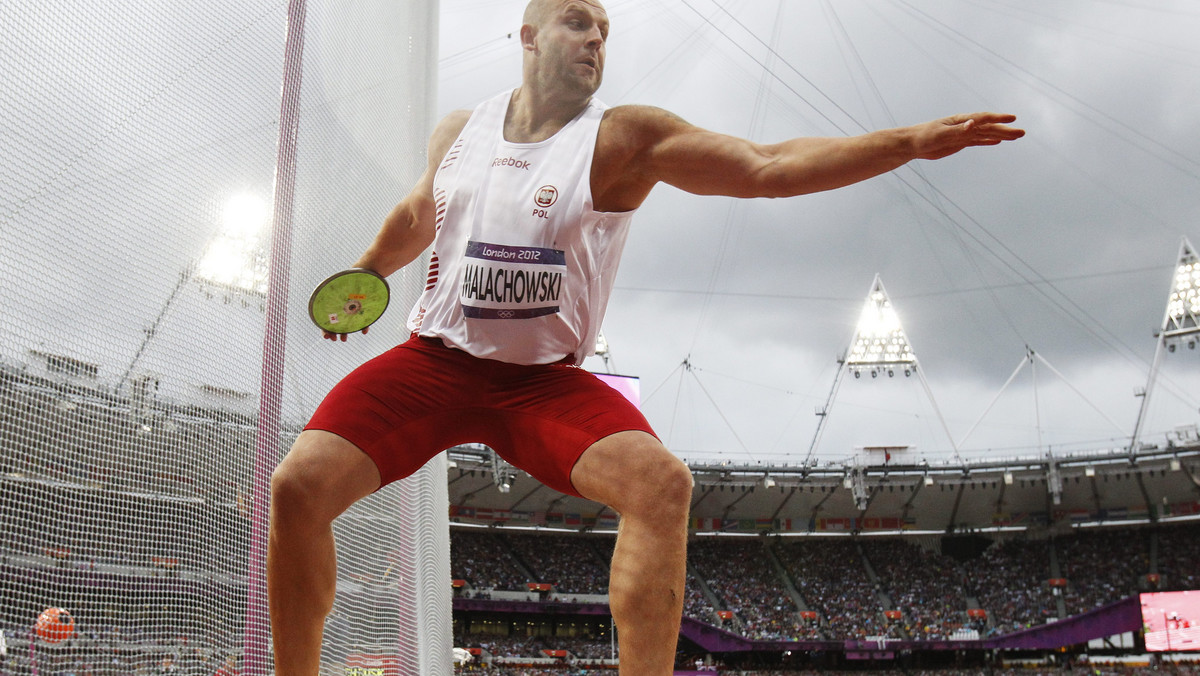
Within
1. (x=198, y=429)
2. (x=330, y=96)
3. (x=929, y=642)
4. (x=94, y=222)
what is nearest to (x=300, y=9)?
(x=330, y=96)

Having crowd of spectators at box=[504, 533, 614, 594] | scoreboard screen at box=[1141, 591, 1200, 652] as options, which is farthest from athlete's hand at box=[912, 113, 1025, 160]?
scoreboard screen at box=[1141, 591, 1200, 652]

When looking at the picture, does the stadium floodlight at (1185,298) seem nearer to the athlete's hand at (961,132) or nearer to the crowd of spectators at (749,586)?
the crowd of spectators at (749,586)

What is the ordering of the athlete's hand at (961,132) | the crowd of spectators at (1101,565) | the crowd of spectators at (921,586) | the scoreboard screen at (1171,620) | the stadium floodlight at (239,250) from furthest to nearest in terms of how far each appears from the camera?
1. the crowd of spectators at (921,586)
2. the crowd of spectators at (1101,565)
3. the scoreboard screen at (1171,620)
4. the stadium floodlight at (239,250)
5. the athlete's hand at (961,132)

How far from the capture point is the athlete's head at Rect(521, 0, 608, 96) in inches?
93.0

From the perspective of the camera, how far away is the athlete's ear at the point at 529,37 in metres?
2.44

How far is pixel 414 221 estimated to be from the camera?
2.62 metres

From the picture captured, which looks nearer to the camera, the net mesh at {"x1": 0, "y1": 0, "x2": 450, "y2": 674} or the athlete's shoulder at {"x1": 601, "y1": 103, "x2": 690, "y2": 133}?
the athlete's shoulder at {"x1": 601, "y1": 103, "x2": 690, "y2": 133}

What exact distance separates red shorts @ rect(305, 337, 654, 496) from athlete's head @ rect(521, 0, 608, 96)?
770 mm

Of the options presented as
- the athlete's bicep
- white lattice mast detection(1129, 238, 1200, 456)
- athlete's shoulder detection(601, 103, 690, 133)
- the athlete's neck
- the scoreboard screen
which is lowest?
the scoreboard screen

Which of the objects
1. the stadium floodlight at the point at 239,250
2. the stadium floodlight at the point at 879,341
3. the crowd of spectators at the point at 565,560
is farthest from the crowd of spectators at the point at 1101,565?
the stadium floodlight at the point at 239,250

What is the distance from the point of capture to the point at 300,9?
156 inches

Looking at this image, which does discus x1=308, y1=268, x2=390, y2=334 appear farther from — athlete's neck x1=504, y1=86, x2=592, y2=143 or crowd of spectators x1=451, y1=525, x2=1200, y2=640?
crowd of spectators x1=451, y1=525, x2=1200, y2=640

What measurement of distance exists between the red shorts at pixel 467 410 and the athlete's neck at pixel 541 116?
0.61 meters

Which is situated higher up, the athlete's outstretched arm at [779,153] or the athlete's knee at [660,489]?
the athlete's outstretched arm at [779,153]
